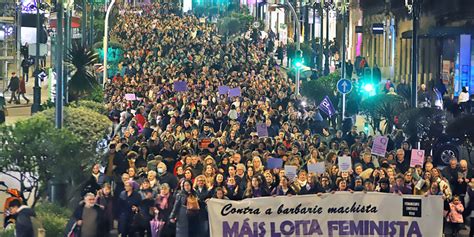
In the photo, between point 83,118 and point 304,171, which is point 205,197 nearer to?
point 304,171

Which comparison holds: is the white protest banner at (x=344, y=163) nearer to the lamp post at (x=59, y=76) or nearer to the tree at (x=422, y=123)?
the lamp post at (x=59, y=76)

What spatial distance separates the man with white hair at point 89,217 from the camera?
52.3 ft

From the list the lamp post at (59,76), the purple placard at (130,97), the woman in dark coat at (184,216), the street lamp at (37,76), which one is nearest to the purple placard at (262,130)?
the lamp post at (59,76)

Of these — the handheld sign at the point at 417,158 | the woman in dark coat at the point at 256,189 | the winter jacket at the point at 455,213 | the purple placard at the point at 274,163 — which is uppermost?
the handheld sign at the point at 417,158

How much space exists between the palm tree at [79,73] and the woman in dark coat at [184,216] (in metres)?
18.5

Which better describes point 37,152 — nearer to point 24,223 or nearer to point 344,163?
point 24,223

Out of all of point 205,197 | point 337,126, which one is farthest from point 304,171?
point 337,126

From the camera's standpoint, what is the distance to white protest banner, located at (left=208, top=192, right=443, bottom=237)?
1519cm

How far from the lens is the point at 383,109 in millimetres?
33469

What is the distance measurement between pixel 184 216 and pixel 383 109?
671 inches

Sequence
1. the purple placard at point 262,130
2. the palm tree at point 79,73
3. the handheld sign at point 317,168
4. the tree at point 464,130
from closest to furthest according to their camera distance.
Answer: the handheld sign at point 317,168
the purple placard at point 262,130
the tree at point 464,130
the palm tree at point 79,73

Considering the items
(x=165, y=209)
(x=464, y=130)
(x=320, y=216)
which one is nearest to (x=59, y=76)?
(x=165, y=209)

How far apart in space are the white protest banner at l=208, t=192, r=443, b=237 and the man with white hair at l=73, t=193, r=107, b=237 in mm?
1530

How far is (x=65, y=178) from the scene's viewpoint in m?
17.8
